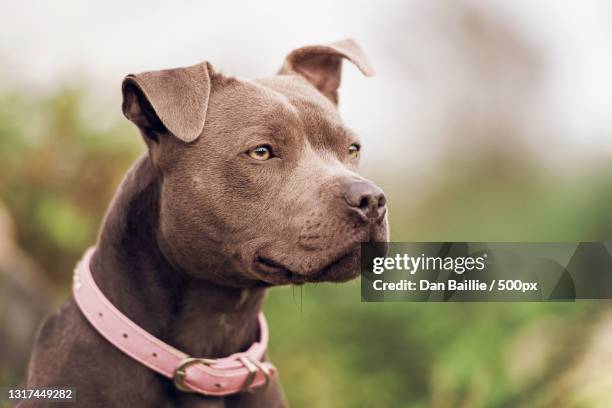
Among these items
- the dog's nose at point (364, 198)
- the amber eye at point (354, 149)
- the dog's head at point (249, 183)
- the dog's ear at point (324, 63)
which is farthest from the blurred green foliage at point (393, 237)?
the dog's nose at point (364, 198)

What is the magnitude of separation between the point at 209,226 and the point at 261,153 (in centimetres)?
37

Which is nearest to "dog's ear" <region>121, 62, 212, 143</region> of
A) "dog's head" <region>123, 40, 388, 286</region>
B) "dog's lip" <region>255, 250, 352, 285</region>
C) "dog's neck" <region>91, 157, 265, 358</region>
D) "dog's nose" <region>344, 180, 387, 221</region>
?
"dog's head" <region>123, 40, 388, 286</region>

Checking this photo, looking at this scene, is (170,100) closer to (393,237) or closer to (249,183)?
(249,183)

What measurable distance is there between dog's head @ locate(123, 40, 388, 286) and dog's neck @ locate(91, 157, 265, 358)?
8 cm

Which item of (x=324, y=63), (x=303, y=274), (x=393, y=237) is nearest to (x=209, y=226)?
(x=303, y=274)

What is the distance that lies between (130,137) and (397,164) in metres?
2.50

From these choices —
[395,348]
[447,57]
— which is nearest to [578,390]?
[395,348]

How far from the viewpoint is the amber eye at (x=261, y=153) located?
3.15m

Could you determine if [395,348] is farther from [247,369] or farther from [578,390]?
[247,369]

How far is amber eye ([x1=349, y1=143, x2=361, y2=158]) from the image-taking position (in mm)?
3490

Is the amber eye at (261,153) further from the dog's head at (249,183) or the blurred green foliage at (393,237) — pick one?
the blurred green foliage at (393,237)

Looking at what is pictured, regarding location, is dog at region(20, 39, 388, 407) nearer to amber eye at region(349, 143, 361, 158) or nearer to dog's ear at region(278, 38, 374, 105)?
amber eye at region(349, 143, 361, 158)

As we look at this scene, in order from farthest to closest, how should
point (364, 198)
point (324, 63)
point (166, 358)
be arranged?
point (324, 63) → point (166, 358) → point (364, 198)

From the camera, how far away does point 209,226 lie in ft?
10.2
